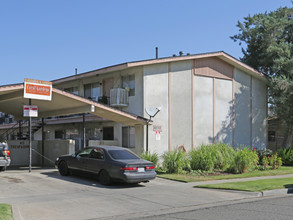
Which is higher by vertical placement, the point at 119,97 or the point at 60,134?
the point at 119,97

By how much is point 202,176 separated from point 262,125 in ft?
40.9

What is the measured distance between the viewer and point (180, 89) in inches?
854

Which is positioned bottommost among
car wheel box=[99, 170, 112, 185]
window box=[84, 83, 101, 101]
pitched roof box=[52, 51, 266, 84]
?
car wheel box=[99, 170, 112, 185]

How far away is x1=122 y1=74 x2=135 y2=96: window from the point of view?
21.0m

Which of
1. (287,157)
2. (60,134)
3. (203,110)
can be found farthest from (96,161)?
(60,134)

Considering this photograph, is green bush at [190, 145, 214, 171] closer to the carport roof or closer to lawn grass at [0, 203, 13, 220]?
the carport roof

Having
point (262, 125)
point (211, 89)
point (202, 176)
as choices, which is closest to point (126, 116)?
point (202, 176)

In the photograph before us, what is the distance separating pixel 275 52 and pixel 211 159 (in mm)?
12908

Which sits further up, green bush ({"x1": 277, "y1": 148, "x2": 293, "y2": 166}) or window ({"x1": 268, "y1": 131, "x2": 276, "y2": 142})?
window ({"x1": 268, "y1": 131, "x2": 276, "y2": 142})

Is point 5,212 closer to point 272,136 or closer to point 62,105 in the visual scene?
point 62,105

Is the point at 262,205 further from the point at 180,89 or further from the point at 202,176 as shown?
the point at 180,89

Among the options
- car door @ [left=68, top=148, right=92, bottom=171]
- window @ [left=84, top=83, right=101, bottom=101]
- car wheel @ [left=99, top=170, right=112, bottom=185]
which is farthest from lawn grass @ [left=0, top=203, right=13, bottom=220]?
window @ [left=84, top=83, right=101, bottom=101]

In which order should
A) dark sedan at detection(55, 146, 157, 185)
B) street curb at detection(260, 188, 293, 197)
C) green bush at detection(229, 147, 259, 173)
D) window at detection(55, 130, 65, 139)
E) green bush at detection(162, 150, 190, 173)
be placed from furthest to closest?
1. window at detection(55, 130, 65, 139)
2. green bush at detection(229, 147, 259, 173)
3. green bush at detection(162, 150, 190, 173)
4. dark sedan at detection(55, 146, 157, 185)
5. street curb at detection(260, 188, 293, 197)

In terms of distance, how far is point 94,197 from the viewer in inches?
402
